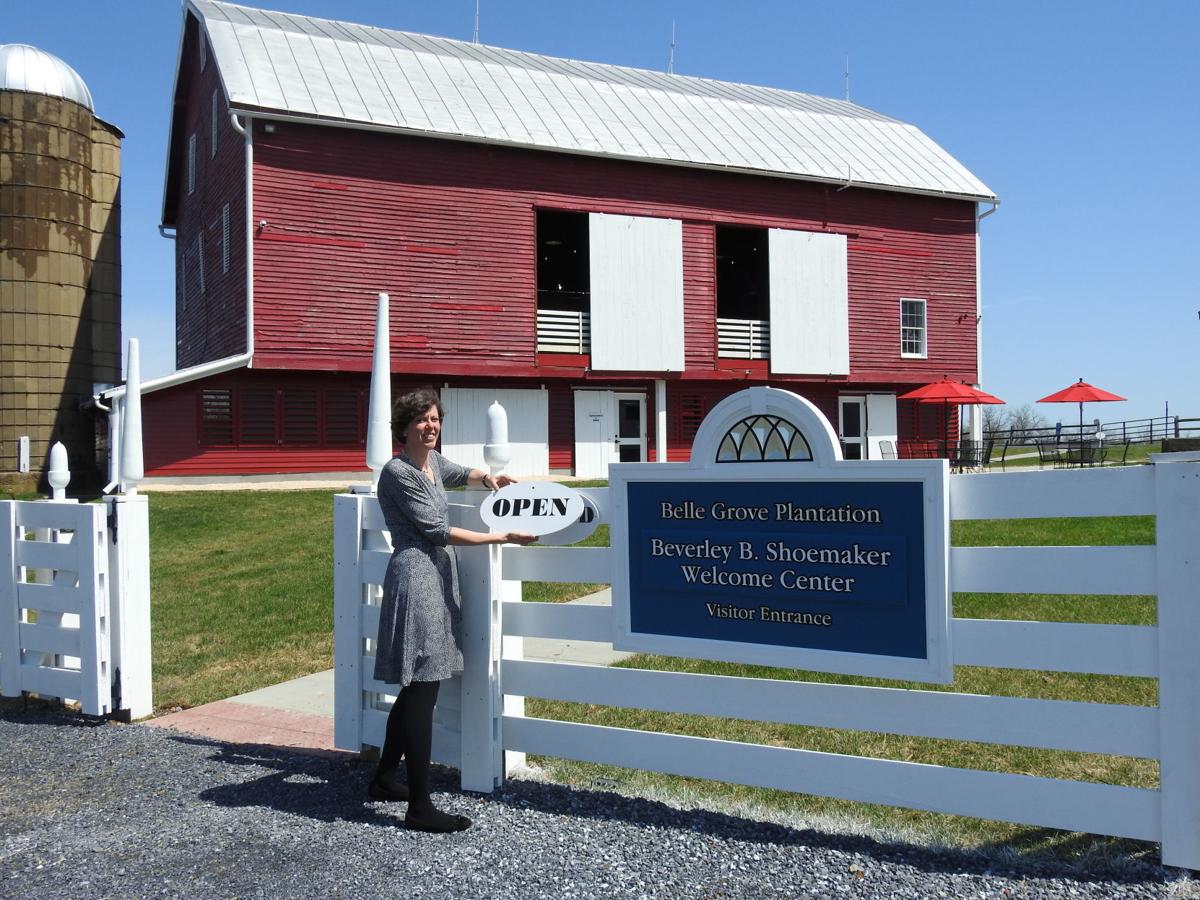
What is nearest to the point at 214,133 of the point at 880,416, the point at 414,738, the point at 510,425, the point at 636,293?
the point at 510,425

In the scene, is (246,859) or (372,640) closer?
(246,859)

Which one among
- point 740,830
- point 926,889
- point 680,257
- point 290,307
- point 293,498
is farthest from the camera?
point 680,257

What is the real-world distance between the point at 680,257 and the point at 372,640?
19808 mm

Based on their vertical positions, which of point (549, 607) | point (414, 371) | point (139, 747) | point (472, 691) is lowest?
point (139, 747)

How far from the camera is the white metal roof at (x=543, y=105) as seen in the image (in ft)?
69.4

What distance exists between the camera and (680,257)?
24.1 meters

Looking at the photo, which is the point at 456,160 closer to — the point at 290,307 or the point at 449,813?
the point at 290,307

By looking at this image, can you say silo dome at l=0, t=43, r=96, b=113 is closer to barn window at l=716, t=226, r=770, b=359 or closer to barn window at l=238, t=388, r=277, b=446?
barn window at l=238, t=388, r=277, b=446

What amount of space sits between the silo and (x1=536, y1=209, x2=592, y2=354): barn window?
1117 cm

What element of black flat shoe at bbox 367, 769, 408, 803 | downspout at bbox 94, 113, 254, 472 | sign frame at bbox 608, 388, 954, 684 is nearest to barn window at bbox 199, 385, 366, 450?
downspout at bbox 94, 113, 254, 472

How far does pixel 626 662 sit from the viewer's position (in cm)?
703

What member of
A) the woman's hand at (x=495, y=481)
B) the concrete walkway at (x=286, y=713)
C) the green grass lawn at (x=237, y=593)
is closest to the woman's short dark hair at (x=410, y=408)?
the woman's hand at (x=495, y=481)

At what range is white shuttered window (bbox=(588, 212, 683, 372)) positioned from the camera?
76.8ft

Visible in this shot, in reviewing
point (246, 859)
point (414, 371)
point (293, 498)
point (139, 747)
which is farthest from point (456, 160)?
point (246, 859)
